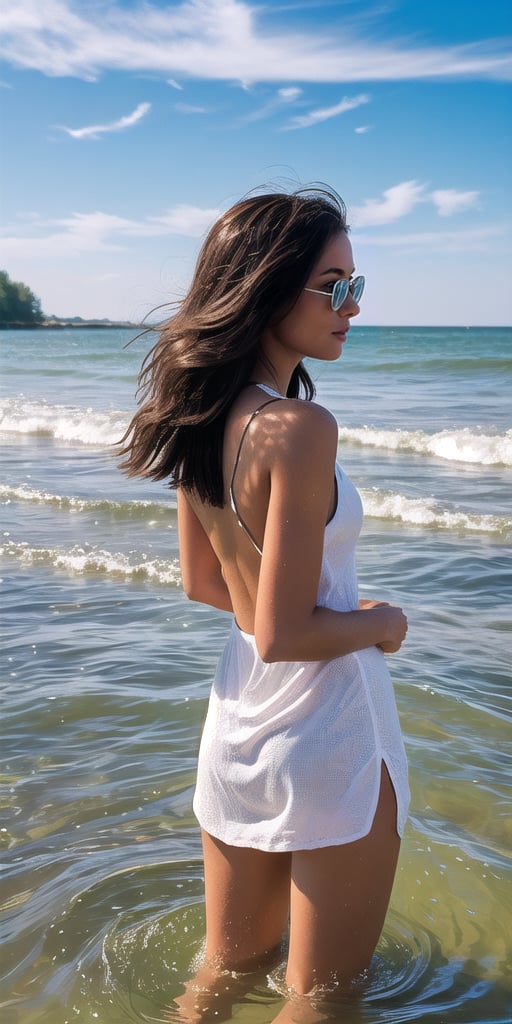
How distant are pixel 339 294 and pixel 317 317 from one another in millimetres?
70

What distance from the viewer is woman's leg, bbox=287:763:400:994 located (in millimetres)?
2219

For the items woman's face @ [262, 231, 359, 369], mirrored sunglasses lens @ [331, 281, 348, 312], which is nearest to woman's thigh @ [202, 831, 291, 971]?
woman's face @ [262, 231, 359, 369]

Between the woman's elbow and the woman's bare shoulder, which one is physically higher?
Answer: the woman's bare shoulder

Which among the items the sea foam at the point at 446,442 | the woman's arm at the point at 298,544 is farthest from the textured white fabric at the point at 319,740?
the sea foam at the point at 446,442

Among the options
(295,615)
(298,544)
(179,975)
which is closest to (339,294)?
(298,544)

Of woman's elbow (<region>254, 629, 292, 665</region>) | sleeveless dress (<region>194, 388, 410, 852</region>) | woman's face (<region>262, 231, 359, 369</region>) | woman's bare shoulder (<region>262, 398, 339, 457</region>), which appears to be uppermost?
woman's face (<region>262, 231, 359, 369</region>)

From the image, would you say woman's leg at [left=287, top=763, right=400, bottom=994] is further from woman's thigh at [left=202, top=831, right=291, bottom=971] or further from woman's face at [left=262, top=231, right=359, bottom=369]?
woman's face at [left=262, top=231, right=359, bottom=369]

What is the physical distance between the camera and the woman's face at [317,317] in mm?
2281

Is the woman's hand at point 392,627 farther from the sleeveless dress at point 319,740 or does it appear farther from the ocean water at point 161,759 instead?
the ocean water at point 161,759

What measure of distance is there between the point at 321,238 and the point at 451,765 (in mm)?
3063

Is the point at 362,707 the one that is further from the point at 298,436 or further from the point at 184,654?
the point at 184,654

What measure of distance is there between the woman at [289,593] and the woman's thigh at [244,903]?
0.08 feet

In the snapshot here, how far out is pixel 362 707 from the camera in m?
2.21

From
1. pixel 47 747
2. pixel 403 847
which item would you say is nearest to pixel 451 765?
pixel 403 847
